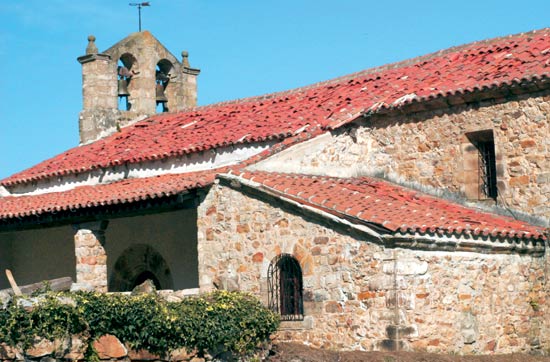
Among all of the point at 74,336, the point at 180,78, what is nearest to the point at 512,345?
the point at 74,336

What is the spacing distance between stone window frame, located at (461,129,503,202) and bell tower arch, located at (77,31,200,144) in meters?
10.5

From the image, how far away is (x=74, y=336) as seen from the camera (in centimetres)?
1460

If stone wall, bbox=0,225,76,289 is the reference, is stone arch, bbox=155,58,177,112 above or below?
above

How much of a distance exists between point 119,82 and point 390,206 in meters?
12.3

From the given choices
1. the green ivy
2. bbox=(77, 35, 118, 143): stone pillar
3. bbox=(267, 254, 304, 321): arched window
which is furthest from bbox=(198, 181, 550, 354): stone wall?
bbox=(77, 35, 118, 143): stone pillar

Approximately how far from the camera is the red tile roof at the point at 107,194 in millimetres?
18750

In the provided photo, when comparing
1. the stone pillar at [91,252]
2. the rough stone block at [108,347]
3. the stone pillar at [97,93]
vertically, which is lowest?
the rough stone block at [108,347]

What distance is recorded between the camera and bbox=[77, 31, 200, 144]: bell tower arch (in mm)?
26516

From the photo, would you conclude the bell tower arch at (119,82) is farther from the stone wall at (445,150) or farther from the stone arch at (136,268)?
the stone wall at (445,150)

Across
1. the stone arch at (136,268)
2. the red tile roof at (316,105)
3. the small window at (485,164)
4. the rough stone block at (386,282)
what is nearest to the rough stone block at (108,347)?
the rough stone block at (386,282)

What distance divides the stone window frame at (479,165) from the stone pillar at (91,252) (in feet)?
23.1

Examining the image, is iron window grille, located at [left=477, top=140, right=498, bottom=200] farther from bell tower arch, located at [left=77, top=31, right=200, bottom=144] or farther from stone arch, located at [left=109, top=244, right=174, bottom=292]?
bell tower arch, located at [left=77, top=31, right=200, bottom=144]

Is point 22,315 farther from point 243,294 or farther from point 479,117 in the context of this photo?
point 479,117

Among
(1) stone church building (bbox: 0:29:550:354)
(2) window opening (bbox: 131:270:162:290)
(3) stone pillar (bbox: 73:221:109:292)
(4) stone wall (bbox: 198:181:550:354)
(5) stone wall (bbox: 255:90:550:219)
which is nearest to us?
(4) stone wall (bbox: 198:181:550:354)
